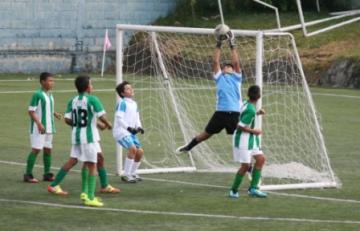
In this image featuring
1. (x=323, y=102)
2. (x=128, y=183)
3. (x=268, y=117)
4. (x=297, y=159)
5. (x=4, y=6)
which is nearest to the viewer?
(x=128, y=183)

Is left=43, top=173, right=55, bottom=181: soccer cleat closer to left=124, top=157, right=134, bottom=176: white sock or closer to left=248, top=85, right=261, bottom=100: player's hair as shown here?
left=124, top=157, right=134, bottom=176: white sock

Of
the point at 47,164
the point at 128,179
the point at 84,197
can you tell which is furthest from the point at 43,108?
the point at 84,197

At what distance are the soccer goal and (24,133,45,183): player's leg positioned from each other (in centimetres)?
132

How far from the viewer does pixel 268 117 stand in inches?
940

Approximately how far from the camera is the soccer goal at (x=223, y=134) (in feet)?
52.7

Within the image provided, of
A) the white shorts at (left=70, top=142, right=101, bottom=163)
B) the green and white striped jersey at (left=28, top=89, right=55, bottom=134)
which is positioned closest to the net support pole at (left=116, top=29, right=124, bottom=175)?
the green and white striped jersey at (left=28, top=89, right=55, bottom=134)

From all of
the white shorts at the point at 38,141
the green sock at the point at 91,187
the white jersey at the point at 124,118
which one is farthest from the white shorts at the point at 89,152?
the white shorts at the point at 38,141

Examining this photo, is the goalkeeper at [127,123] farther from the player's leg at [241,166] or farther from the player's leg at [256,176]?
the player's leg at [256,176]

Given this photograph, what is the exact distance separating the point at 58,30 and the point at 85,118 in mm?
32932

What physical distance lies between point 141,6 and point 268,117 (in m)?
24.8

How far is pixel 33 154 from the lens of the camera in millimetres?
16047

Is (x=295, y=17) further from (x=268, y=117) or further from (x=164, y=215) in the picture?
(x=164, y=215)

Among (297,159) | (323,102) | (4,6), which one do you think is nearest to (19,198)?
(297,159)

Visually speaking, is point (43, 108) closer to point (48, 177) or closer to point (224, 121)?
point (48, 177)
